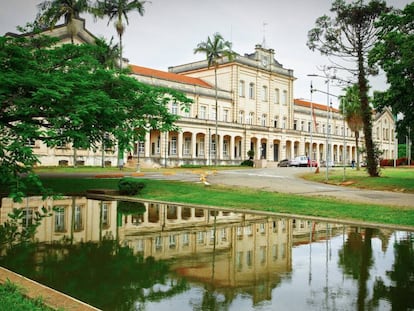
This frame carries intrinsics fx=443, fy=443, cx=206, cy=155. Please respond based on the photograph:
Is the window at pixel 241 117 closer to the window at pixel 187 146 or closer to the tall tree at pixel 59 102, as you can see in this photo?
the window at pixel 187 146

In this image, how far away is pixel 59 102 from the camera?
17609mm

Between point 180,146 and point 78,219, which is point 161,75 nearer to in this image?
point 180,146

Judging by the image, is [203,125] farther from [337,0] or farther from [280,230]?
[280,230]

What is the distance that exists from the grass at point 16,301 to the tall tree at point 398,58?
21.7 metres

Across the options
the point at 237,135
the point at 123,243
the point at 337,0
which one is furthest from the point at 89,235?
the point at 237,135

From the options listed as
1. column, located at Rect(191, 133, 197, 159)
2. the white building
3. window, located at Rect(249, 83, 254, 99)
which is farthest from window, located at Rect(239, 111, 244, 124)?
column, located at Rect(191, 133, 197, 159)

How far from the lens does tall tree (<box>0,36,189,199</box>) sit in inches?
621

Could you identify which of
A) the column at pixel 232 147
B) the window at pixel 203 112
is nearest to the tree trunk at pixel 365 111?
the column at pixel 232 147

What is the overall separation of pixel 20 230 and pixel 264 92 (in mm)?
65327

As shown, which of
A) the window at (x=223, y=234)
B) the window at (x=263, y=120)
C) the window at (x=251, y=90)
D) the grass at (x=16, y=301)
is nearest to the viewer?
the grass at (x=16, y=301)

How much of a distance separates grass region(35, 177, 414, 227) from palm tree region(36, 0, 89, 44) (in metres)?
15.3

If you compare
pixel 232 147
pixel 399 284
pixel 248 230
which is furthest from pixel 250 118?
pixel 399 284

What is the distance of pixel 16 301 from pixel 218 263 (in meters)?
4.14

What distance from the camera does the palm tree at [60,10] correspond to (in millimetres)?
35719
